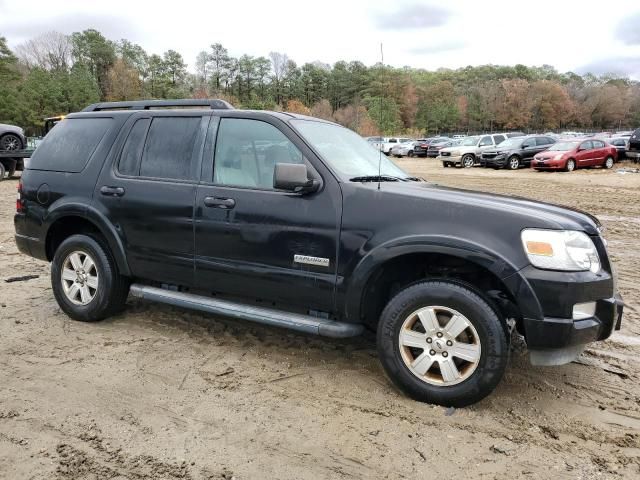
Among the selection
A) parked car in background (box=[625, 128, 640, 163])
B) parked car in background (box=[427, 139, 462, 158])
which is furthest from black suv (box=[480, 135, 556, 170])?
parked car in background (box=[427, 139, 462, 158])

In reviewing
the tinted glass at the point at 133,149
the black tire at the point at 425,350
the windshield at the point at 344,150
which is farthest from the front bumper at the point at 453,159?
the black tire at the point at 425,350

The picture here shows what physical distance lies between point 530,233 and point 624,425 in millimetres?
1262

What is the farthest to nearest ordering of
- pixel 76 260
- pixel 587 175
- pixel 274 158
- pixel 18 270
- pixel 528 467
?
pixel 587 175, pixel 18 270, pixel 76 260, pixel 274 158, pixel 528 467

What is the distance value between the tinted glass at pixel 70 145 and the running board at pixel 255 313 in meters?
1.28

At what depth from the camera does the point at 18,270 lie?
669 cm

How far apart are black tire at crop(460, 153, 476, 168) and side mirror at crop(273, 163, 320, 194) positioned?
1013 inches

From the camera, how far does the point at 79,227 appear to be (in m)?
4.86

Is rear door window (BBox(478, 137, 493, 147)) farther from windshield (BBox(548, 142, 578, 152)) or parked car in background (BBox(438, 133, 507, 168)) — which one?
windshield (BBox(548, 142, 578, 152))

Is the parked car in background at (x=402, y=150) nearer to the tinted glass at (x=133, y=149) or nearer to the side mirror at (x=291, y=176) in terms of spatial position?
the tinted glass at (x=133, y=149)

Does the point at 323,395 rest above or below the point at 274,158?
below

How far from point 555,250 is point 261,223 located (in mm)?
1919

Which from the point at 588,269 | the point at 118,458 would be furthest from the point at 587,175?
the point at 118,458

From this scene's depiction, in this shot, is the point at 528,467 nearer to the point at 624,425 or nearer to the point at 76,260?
the point at 624,425

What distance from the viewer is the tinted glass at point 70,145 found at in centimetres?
471
